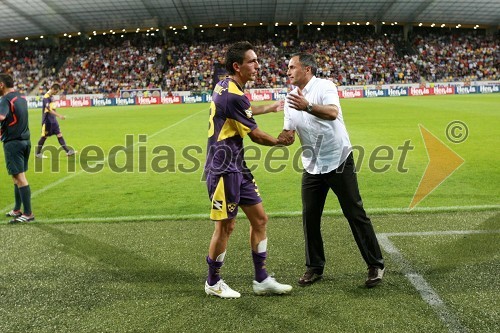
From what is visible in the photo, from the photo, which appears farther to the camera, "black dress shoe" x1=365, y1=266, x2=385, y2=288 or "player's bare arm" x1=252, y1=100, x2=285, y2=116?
"player's bare arm" x1=252, y1=100, x2=285, y2=116

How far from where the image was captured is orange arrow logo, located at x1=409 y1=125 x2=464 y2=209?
27.3ft

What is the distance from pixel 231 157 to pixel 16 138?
15.0 ft

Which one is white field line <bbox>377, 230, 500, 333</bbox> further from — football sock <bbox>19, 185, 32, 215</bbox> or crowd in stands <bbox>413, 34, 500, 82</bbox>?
crowd in stands <bbox>413, 34, 500, 82</bbox>

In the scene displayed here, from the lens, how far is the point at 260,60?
49.2 meters

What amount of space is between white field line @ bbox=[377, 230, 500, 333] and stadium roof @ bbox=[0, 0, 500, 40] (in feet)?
143

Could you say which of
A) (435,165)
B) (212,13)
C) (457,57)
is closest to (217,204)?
(435,165)

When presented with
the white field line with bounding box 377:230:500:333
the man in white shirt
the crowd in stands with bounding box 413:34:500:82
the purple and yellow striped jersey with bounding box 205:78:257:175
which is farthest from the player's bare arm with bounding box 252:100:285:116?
A: the crowd in stands with bounding box 413:34:500:82

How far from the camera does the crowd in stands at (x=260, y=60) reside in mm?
46562

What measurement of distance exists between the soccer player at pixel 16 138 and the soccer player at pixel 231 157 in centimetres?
428

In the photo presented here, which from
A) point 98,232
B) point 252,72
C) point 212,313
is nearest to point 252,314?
point 212,313

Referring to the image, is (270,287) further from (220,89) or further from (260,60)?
(260,60)

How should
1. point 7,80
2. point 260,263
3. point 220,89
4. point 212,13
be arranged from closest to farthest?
point 220,89 < point 260,263 < point 7,80 < point 212,13

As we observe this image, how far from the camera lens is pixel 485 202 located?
7.38 meters

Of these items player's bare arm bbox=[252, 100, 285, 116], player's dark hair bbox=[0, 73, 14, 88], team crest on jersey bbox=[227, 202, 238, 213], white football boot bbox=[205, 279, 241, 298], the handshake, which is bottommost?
white football boot bbox=[205, 279, 241, 298]
